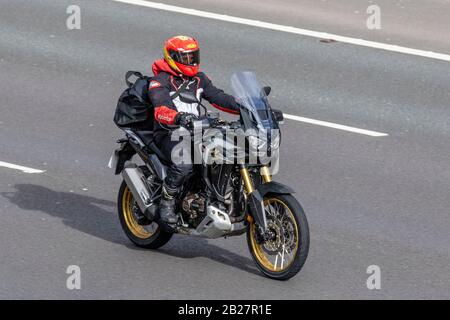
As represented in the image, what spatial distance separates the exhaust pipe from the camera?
1187 centimetres

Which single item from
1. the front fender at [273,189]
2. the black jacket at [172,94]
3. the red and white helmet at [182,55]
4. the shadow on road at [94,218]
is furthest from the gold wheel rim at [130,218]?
the front fender at [273,189]

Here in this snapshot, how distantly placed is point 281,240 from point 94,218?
243 cm

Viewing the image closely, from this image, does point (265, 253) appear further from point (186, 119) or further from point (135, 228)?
point (135, 228)

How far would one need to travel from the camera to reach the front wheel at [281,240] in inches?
427

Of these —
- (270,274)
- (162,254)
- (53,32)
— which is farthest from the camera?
(53,32)

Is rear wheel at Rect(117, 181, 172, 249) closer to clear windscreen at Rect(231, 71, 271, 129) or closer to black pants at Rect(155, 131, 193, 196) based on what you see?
black pants at Rect(155, 131, 193, 196)

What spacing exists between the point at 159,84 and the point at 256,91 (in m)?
0.91

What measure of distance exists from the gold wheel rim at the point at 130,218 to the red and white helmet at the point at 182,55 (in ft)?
4.40

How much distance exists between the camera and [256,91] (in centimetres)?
1124

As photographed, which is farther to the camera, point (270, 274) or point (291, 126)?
point (291, 126)

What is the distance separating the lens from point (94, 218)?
1283cm

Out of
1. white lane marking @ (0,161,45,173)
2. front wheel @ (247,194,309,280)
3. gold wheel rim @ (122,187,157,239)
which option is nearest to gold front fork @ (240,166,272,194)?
front wheel @ (247,194,309,280)
